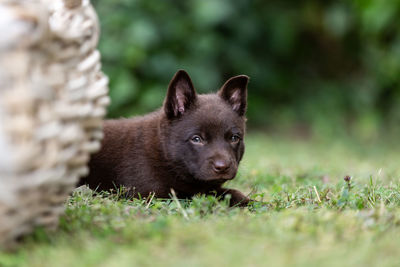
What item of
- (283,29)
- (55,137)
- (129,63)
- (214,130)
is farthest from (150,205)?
(283,29)

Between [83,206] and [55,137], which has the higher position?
[55,137]

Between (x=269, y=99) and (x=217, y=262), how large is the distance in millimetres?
8546

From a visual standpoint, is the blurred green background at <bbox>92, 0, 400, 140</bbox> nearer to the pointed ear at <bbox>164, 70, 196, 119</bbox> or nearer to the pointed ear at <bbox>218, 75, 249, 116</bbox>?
the pointed ear at <bbox>218, 75, 249, 116</bbox>

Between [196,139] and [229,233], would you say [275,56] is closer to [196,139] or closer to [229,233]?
[196,139]

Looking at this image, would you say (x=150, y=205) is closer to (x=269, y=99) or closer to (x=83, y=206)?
(x=83, y=206)

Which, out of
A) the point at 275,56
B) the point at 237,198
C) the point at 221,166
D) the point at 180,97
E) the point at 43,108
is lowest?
the point at 237,198

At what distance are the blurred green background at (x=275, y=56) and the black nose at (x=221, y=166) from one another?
4.86 metres

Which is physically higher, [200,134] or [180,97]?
[180,97]

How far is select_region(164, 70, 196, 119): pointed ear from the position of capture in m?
4.64

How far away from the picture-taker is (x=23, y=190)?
2617 millimetres

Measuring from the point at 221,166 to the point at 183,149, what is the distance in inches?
15.7

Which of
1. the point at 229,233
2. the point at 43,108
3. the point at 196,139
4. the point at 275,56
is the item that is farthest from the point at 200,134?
the point at 275,56

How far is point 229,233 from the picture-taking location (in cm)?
304

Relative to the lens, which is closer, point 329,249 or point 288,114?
point 329,249
